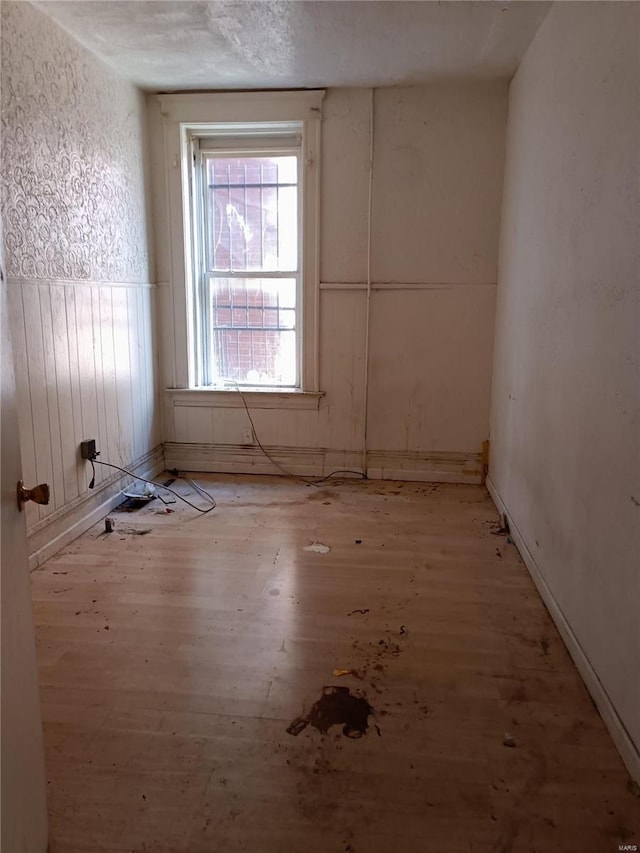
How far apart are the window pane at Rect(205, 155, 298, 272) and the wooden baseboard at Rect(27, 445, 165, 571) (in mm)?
1591

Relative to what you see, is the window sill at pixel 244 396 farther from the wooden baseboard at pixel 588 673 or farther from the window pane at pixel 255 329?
the wooden baseboard at pixel 588 673

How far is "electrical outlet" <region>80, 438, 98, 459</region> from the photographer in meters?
3.21

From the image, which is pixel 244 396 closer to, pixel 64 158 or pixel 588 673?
pixel 64 158

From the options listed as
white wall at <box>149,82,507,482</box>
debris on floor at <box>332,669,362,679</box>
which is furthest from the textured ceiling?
debris on floor at <box>332,669,362,679</box>

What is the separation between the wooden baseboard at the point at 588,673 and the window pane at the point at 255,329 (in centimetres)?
212

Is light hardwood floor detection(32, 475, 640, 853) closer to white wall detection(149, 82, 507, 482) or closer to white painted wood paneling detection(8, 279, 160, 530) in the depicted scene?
white painted wood paneling detection(8, 279, 160, 530)

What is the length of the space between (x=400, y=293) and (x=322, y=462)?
4.28 ft

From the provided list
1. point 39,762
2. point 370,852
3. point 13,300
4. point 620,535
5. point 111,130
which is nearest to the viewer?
point 39,762

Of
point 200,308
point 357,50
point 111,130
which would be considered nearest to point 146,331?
point 200,308

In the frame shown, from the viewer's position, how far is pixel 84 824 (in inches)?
57.1

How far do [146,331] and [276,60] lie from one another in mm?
1829

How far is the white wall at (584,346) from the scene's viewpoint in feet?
5.48

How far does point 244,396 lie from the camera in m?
4.27

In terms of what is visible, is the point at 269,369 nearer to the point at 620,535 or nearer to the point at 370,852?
the point at 620,535
